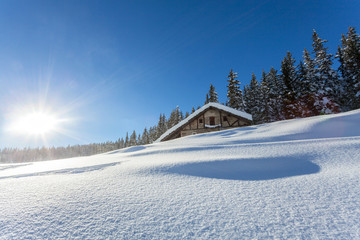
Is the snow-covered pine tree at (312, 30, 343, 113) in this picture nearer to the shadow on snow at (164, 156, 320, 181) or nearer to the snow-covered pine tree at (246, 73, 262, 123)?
the snow-covered pine tree at (246, 73, 262, 123)

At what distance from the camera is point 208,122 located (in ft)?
46.9

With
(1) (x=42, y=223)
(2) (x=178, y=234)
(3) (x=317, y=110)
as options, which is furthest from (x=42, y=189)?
(3) (x=317, y=110)

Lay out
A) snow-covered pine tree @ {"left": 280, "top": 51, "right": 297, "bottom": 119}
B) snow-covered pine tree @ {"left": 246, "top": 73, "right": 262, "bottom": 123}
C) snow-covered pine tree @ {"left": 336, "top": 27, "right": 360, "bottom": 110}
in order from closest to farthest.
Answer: snow-covered pine tree @ {"left": 336, "top": 27, "right": 360, "bottom": 110} < snow-covered pine tree @ {"left": 280, "top": 51, "right": 297, "bottom": 119} < snow-covered pine tree @ {"left": 246, "top": 73, "right": 262, "bottom": 123}

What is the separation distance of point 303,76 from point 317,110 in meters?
6.46

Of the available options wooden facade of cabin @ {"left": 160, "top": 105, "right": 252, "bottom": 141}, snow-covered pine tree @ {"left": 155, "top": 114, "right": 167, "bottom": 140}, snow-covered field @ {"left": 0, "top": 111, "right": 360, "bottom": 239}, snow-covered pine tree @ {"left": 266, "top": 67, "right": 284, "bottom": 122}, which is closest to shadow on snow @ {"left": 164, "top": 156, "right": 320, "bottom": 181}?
snow-covered field @ {"left": 0, "top": 111, "right": 360, "bottom": 239}

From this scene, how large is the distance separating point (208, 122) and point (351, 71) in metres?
23.7

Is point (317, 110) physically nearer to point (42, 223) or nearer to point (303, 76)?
point (303, 76)

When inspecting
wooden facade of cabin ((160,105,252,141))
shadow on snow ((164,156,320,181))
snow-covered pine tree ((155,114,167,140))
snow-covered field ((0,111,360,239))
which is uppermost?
snow-covered pine tree ((155,114,167,140))

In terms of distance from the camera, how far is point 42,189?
51.3 inches

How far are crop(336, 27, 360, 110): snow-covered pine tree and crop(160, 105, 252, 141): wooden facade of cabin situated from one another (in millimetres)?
18926

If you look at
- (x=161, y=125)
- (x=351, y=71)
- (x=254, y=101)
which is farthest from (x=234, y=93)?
(x=161, y=125)

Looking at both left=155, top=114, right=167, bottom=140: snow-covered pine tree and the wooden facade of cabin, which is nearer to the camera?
the wooden facade of cabin

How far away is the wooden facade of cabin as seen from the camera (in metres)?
13.5

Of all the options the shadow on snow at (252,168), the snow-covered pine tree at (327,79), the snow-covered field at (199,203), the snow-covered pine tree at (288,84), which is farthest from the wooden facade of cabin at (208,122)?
the snow-covered pine tree at (327,79)
